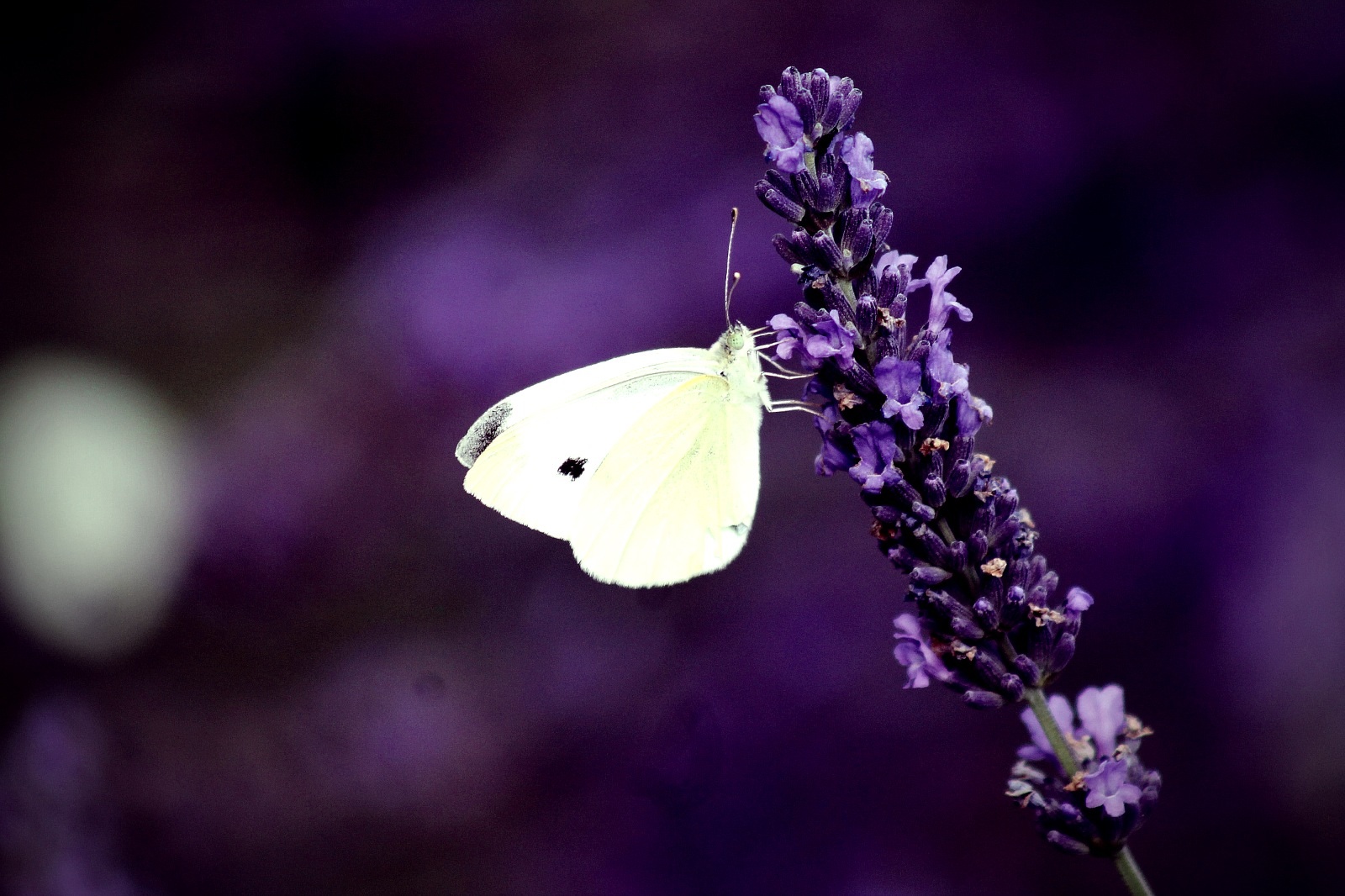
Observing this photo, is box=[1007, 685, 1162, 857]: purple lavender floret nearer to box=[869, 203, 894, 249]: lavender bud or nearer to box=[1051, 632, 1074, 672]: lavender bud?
A: box=[1051, 632, 1074, 672]: lavender bud

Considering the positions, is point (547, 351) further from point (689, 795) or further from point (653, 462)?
point (653, 462)

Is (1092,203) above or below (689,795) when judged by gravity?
above

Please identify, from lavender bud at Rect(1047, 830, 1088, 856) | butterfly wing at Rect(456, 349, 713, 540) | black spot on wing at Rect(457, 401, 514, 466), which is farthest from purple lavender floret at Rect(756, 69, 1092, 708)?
black spot on wing at Rect(457, 401, 514, 466)

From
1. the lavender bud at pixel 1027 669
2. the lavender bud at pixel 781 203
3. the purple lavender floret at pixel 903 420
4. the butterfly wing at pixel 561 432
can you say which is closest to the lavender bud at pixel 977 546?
the purple lavender floret at pixel 903 420

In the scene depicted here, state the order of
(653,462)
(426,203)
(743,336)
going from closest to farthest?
(743,336) < (653,462) < (426,203)

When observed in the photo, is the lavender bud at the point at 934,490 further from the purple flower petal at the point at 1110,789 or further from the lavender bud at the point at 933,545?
the purple flower petal at the point at 1110,789

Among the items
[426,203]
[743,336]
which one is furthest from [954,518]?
[426,203]
